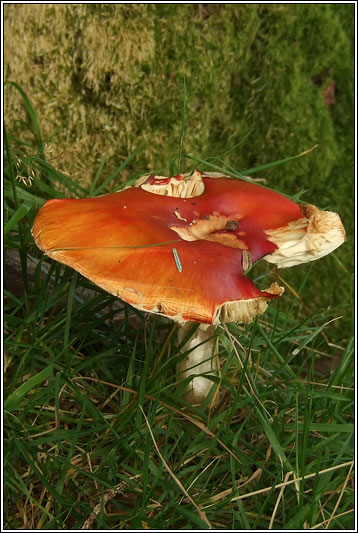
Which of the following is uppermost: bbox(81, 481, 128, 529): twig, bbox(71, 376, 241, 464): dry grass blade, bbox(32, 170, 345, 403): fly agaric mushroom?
bbox(32, 170, 345, 403): fly agaric mushroom

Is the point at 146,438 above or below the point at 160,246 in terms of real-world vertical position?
below

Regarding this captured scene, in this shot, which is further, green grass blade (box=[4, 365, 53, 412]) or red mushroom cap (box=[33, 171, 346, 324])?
green grass blade (box=[4, 365, 53, 412])

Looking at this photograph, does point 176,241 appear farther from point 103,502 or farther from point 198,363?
point 103,502

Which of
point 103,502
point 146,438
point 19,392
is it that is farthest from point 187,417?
point 19,392

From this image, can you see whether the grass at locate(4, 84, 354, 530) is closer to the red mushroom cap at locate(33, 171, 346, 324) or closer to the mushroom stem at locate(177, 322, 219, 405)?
the mushroom stem at locate(177, 322, 219, 405)

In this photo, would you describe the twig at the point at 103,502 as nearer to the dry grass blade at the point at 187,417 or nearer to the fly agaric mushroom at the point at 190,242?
the dry grass blade at the point at 187,417

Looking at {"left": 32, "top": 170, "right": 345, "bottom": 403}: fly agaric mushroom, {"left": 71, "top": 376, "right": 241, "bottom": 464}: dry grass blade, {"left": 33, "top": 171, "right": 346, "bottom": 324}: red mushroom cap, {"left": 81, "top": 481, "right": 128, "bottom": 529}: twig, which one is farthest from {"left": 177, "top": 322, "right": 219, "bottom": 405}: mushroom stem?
{"left": 81, "top": 481, "right": 128, "bottom": 529}: twig
